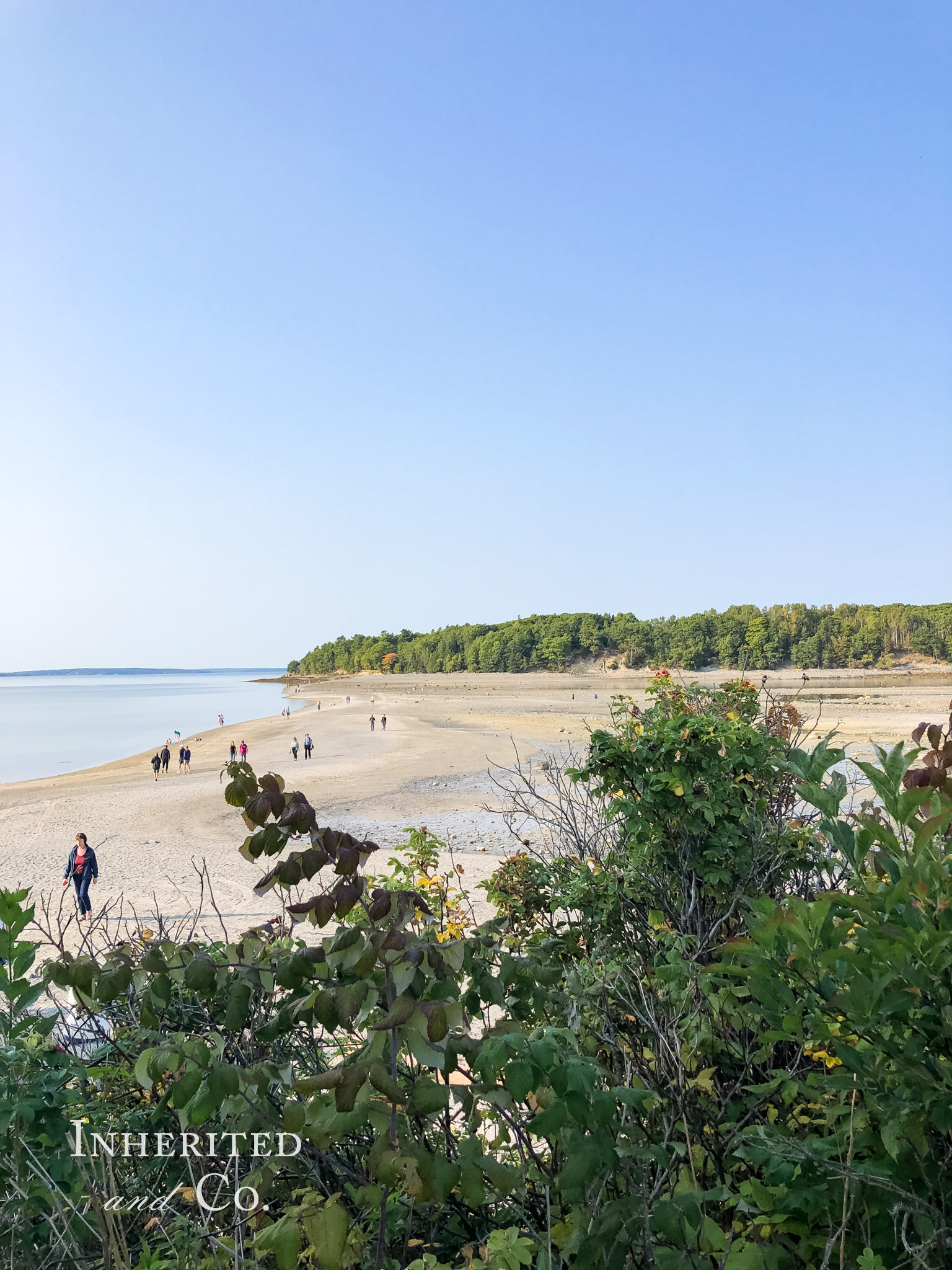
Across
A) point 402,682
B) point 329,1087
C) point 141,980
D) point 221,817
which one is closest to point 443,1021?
point 329,1087

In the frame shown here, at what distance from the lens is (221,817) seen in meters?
21.0

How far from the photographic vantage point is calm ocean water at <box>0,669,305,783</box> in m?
41.6

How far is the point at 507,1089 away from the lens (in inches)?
57.1

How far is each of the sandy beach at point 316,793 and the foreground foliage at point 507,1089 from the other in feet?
6.84

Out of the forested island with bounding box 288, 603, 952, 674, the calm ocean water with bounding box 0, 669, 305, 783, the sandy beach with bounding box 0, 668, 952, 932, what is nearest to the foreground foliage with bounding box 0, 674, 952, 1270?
the sandy beach with bounding box 0, 668, 952, 932

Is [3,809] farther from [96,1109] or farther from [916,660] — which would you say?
[916,660]

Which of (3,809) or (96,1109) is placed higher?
(96,1109)

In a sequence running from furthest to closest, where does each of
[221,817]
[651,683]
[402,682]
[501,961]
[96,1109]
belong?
[402,682]
[221,817]
[651,683]
[96,1109]
[501,961]

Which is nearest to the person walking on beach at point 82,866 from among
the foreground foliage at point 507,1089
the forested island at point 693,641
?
the foreground foliage at point 507,1089

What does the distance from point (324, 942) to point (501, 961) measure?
45 cm

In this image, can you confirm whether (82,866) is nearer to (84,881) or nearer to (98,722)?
(84,881)

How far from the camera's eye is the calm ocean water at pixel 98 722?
41.6 m

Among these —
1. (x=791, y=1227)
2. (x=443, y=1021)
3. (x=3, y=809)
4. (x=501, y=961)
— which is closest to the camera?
(x=443, y=1021)

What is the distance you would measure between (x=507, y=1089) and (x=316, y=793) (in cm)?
2316
